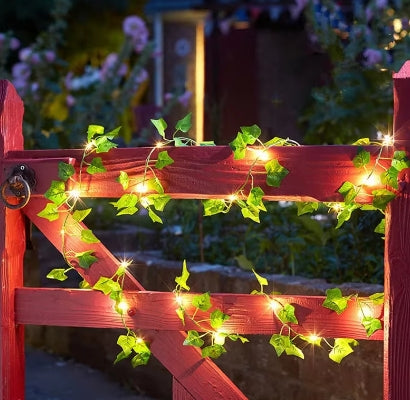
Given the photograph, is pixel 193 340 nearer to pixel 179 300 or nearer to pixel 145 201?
pixel 179 300

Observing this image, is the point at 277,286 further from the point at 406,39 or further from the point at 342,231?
the point at 406,39

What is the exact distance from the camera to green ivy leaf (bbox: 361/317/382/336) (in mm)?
2916

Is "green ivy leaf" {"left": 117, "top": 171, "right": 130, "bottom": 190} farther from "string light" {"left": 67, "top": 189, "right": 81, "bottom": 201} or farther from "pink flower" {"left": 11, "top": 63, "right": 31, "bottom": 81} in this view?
"pink flower" {"left": 11, "top": 63, "right": 31, "bottom": 81}

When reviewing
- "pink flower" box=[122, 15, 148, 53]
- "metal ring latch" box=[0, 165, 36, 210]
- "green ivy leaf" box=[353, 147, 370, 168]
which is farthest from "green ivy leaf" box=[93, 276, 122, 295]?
"pink flower" box=[122, 15, 148, 53]

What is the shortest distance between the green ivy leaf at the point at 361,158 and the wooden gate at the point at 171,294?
1.1 inches

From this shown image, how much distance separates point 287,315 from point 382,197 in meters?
0.47

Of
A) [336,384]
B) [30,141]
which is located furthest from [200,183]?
[30,141]

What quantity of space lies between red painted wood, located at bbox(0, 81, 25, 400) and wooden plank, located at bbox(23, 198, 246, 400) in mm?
153

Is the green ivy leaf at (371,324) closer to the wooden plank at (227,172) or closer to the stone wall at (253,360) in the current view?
the wooden plank at (227,172)

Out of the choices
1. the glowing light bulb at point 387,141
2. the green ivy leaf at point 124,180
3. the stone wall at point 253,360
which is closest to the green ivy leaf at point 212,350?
the green ivy leaf at point 124,180

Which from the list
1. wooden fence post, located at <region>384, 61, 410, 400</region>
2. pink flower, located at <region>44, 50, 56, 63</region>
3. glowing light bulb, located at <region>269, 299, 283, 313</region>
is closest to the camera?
wooden fence post, located at <region>384, 61, 410, 400</region>

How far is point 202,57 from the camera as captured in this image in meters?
14.2

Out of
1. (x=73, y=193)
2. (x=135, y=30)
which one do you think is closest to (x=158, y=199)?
(x=73, y=193)

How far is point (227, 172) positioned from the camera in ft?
9.91
